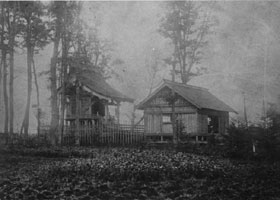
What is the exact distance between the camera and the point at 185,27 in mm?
33406

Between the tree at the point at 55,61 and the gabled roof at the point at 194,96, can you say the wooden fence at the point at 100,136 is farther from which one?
the gabled roof at the point at 194,96

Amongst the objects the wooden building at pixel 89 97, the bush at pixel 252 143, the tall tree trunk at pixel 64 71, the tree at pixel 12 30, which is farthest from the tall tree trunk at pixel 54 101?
the bush at pixel 252 143

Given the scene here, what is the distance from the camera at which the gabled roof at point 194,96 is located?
2736 centimetres

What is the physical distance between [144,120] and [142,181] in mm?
20010

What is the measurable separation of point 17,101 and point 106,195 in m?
74.9

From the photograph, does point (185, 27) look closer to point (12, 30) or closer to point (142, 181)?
point (12, 30)

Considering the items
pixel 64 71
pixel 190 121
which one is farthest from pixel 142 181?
pixel 190 121

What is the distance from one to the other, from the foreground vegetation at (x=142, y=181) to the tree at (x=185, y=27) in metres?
20.8

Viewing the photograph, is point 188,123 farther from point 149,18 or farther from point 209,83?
point 209,83

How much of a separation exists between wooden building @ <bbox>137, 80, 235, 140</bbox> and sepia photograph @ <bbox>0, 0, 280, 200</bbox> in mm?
87

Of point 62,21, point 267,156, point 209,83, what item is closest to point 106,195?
point 267,156

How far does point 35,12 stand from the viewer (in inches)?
1328

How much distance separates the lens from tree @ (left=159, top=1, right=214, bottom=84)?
1281 inches

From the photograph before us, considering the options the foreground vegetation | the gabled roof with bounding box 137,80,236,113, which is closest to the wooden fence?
the gabled roof with bounding box 137,80,236,113
